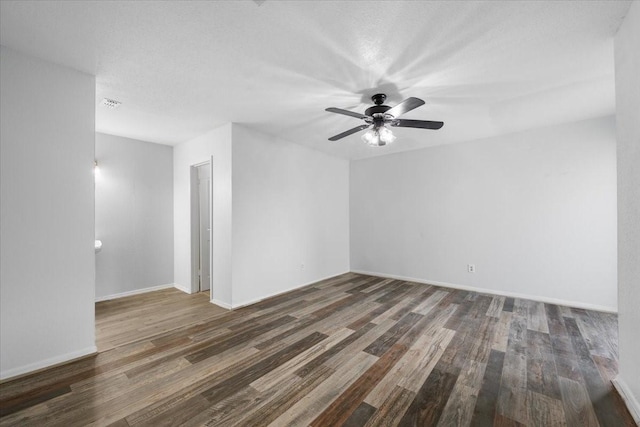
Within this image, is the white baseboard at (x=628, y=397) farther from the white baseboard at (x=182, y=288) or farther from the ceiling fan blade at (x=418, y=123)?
the white baseboard at (x=182, y=288)

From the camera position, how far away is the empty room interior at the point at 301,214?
1.72 meters

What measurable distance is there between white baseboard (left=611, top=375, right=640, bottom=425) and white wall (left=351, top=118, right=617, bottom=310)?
222cm

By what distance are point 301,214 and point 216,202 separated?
1.56m

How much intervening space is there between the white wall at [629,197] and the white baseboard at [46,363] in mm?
4203

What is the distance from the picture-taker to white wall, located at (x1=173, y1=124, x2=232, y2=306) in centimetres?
370

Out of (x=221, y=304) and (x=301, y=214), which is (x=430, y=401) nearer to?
(x=221, y=304)

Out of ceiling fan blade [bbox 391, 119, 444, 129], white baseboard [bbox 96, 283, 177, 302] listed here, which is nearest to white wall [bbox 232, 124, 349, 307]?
white baseboard [bbox 96, 283, 177, 302]

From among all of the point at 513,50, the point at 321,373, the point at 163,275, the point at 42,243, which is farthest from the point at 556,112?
the point at 163,275

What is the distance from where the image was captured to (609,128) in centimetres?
348

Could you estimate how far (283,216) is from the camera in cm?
446

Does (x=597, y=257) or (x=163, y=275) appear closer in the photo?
(x=597, y=257)

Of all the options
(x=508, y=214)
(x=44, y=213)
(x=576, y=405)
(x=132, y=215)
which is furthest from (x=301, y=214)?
(x=576, y=405)

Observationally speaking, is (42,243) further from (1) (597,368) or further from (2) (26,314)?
(1) (597,368)

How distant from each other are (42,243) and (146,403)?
1.61 meters
